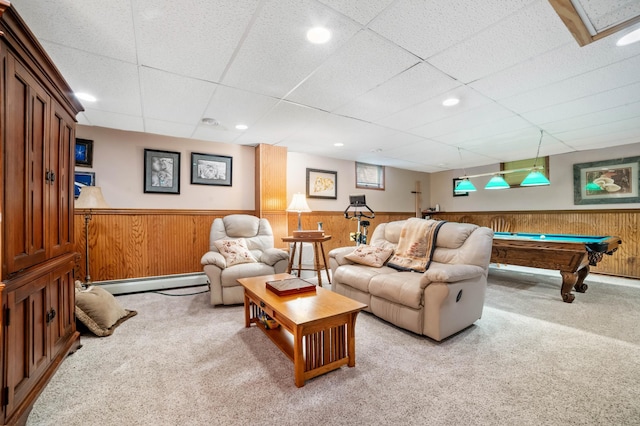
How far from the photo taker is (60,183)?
6.39 ft

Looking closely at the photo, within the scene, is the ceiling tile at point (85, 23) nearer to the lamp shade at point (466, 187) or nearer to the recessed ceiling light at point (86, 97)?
the recessed ceiling light at point (86, 97)

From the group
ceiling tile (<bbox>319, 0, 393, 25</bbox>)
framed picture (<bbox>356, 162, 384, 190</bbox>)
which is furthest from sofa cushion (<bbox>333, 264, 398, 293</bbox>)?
framed picture (<bbox>356, 162, 384, 190</bbox>)

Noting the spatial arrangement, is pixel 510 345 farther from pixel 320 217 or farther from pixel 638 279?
pixel 638 279

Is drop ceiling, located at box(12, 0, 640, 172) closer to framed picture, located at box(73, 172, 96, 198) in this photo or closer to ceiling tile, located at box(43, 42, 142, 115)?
ceiling tile, located at box(43, 42, 142, 115)

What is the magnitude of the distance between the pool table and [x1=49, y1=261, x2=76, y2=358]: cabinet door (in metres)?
4.69

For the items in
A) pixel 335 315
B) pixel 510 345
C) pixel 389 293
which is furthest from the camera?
pixel 389 293

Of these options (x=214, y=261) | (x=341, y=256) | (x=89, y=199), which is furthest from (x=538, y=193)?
Result: (x=89, y=199)

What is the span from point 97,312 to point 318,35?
2.99m

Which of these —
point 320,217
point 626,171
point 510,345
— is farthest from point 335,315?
point 626,171

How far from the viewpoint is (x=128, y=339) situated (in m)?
2.32

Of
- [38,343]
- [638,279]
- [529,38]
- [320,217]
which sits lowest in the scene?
[638,279]

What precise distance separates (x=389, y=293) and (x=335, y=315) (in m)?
0.91

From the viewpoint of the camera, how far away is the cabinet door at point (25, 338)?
1269 mm

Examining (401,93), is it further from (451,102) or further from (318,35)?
(318,35)
